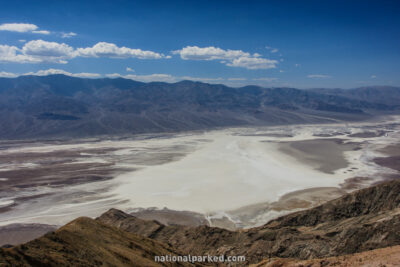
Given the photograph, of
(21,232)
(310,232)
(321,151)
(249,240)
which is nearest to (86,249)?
(249,240)

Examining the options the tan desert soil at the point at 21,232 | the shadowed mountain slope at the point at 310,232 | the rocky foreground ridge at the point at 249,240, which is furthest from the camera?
the tan desert soil at the point at 21,232

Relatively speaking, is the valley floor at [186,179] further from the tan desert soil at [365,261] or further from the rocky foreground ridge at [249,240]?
the tan desert soil at [365,261]

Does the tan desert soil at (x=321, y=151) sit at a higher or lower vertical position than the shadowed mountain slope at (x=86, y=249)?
lower

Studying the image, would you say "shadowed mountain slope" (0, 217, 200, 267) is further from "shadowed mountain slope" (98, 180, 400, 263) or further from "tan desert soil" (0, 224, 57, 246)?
"tan desert soil" (0, 224, 57, 246)

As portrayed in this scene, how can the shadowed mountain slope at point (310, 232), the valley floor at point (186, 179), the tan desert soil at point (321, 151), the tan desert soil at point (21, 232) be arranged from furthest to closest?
the tan desert soil at point (321, 151) < the valley floor at point (186, 179) < the tan desert soil at point (21, 232) < the shadowed mountain slope at point (310, 232)

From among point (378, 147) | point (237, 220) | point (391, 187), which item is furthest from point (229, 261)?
point (378, 147)

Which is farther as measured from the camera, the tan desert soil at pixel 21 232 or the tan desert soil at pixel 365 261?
the tan desert soil at pixel 21 232

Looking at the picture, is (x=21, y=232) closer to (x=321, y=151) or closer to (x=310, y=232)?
(x=310, y=232)

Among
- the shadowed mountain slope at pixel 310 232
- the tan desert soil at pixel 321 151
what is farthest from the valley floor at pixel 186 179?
the shadowed mountain slope at pixel 310 232
